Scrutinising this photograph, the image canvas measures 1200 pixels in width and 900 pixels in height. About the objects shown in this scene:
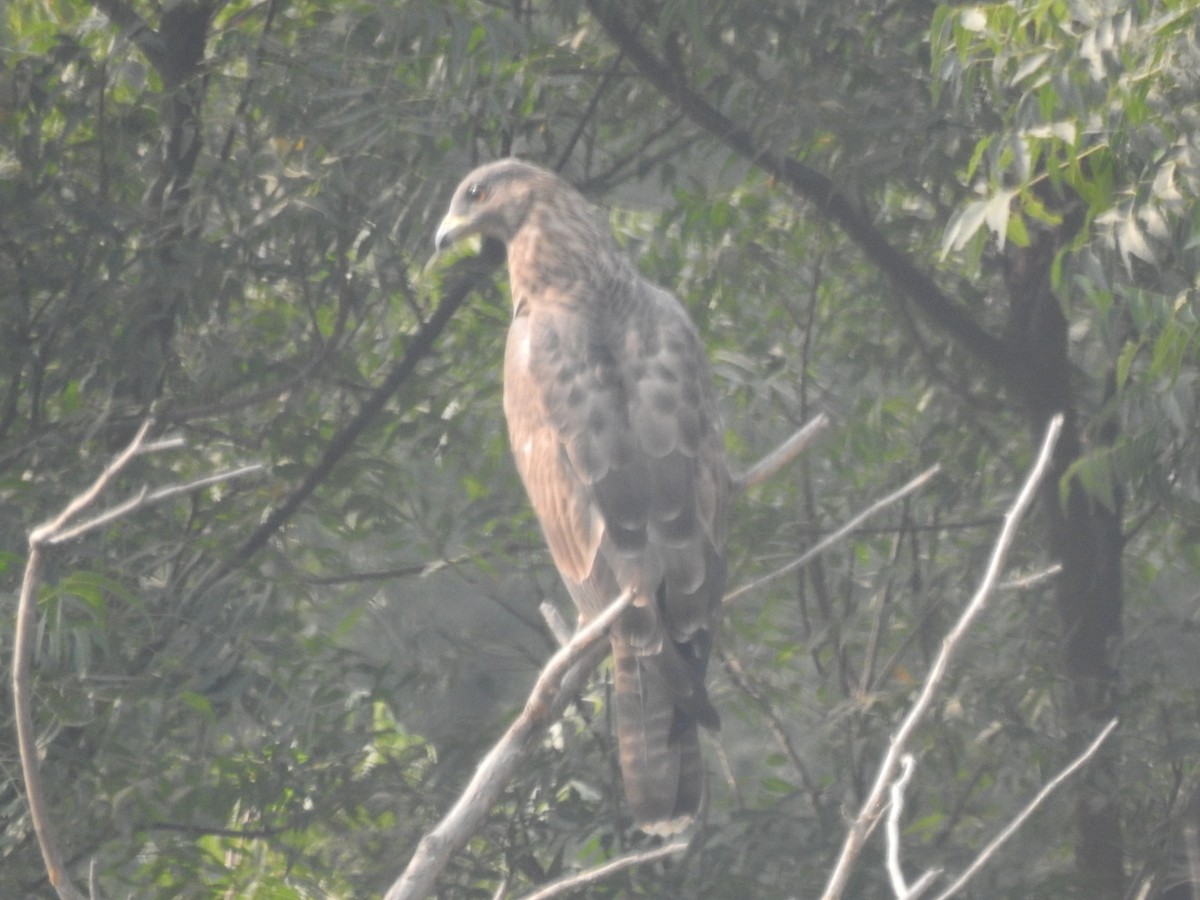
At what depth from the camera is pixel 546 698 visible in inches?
83.6

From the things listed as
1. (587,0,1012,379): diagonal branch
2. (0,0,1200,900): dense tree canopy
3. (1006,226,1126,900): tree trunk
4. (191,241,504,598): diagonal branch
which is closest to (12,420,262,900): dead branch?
(0,0,1200,900): dense tree canopy

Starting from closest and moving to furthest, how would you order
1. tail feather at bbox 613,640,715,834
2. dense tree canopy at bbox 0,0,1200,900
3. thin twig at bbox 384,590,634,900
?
1. thin twig at bbox 384,590,634,900
2. tail feather at bbox 613,640,715,834
3. dense tree canopy at bbox 0,0,1200,900

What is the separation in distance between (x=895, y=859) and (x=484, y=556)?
287cm

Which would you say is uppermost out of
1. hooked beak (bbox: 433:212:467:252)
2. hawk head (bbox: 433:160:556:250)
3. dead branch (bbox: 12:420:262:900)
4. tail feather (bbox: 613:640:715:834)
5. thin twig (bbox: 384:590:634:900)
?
hawk head (bbox: 433:160:556:250)

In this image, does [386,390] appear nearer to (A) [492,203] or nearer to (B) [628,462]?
(A) [492,203]

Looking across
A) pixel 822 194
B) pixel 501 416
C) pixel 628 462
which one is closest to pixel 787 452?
pixel 628 462

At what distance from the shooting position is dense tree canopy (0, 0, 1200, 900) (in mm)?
3604

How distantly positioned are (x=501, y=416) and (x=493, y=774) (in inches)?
110

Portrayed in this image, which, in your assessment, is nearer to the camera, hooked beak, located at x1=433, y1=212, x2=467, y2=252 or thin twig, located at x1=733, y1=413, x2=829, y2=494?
thin twig, located at x1=733, y1=413, x2=829, y2=494

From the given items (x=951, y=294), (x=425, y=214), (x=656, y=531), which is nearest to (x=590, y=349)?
(x=656, y=531)

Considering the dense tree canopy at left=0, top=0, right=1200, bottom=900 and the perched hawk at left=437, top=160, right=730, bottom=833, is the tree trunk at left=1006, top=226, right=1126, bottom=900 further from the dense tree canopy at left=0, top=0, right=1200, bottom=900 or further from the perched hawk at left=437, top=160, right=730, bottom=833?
the perched hawk at left=437, top=160, right=730, bottom=833

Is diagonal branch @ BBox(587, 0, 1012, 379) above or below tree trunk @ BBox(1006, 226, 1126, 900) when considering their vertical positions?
above

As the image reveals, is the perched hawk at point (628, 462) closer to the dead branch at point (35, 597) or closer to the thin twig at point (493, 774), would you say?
the thin twig at point (493, 774)

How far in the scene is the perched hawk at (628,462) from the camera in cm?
306
